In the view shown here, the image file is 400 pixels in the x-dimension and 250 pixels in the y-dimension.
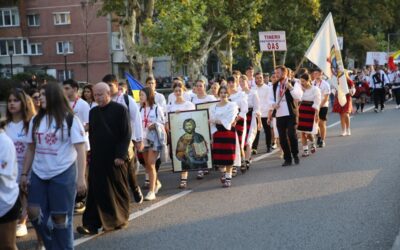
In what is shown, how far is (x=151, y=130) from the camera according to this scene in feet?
31.4

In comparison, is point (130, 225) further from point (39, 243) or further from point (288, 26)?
point (288, 26)

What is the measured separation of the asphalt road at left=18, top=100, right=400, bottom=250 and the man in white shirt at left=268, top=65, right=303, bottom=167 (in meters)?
0.39

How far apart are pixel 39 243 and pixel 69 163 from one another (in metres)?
1.45

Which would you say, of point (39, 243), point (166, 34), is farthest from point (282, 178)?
point (166, 34)

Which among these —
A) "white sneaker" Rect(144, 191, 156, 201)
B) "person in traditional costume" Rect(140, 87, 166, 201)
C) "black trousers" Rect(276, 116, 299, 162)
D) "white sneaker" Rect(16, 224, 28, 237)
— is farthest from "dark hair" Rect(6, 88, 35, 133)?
"black trousers" Rect(276, 116, 299, 162)

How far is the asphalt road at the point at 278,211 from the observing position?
6.69 metres

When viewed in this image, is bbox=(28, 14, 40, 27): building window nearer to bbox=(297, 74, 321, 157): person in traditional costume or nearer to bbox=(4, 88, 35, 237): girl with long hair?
bbox=(297, 74, 321, 157): person in traditional costume

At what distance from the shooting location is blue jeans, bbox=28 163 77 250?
18.5ft

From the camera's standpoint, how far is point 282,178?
10531 mm

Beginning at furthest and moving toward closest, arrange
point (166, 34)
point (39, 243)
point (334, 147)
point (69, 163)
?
point (166, 34) < point (334, 147) < point (39, 243) < point (69, 163)

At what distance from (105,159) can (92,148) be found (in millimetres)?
210

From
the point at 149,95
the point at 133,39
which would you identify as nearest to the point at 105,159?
the point at 149,95

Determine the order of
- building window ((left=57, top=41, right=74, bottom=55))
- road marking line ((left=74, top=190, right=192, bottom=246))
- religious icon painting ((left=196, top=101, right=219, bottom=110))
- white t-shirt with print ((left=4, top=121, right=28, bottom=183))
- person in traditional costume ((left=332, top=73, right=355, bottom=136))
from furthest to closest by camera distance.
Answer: building window ((left=57, top=41, right=74, bottom=55))
person in traditional costume ((left=332, top=73, right=355, bottom=136))
religious icon painting ((left=196, top=101, right=219, bottom=110))
road marking line ((left=74, top=190, right=192, bottom=246))
white t-shirt with print ((left=4, top=121, right=28, bottom=183))

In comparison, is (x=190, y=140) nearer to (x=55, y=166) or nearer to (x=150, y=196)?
(x=150, y=196)
